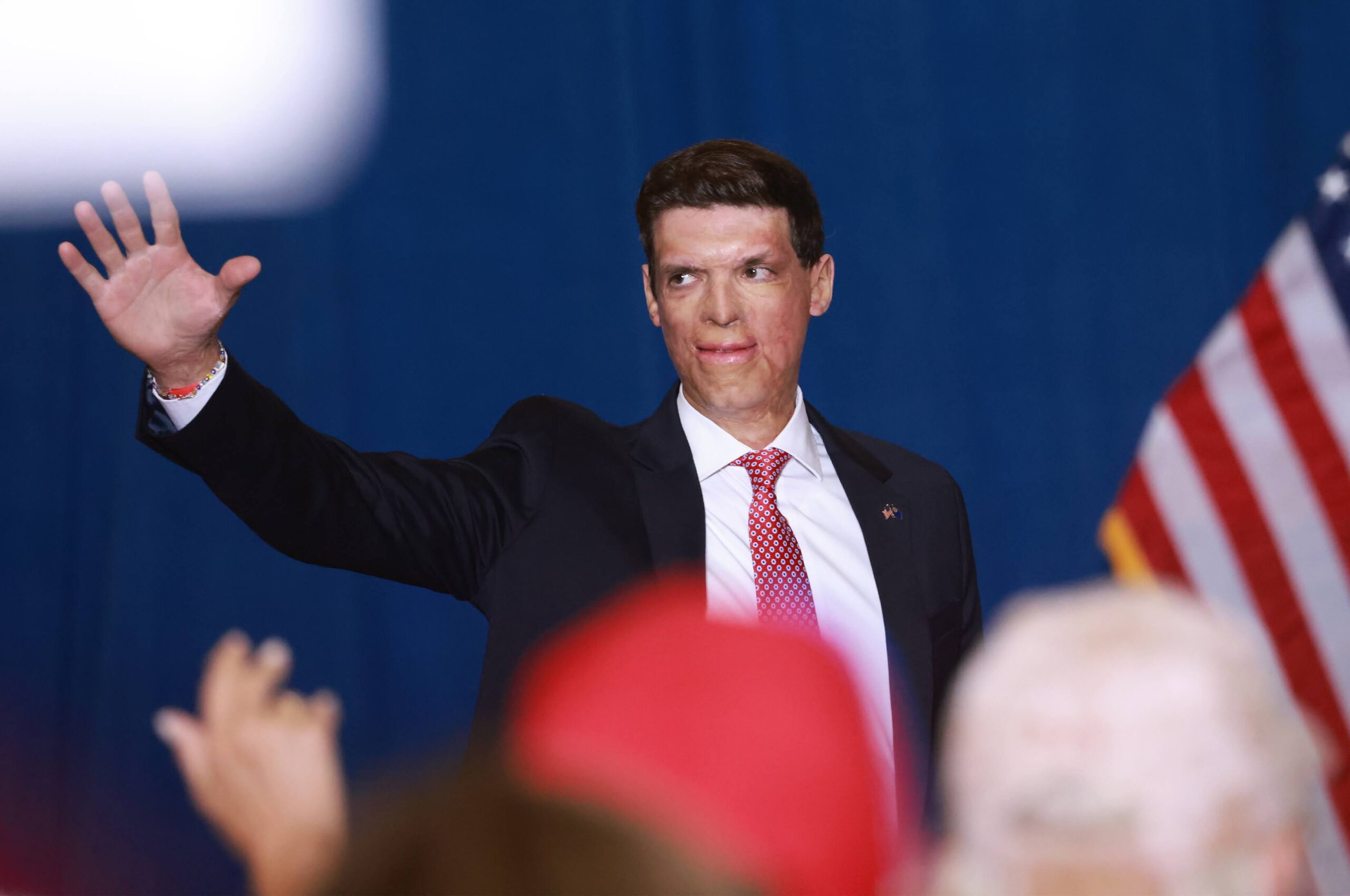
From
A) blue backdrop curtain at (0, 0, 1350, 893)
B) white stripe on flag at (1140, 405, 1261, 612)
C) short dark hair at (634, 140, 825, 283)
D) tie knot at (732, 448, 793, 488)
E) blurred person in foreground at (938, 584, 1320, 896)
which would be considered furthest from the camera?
blue backdrop curtain at (0, 0, 1350, 893)

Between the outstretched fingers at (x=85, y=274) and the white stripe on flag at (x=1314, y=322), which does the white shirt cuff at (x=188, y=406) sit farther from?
the white stripe on flag at (x=1314, y=322)

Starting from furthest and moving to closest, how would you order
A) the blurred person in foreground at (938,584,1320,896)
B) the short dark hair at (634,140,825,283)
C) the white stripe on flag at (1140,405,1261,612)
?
the white stripe on flag at (1140,405,1261,612), the short dark hair at (634,140,825,283), the blurred person in foreground at (938,584,1320,896)

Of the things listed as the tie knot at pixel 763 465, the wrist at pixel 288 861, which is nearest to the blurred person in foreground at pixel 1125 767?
the wrist at pixel 288 861

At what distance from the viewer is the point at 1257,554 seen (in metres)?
2.29

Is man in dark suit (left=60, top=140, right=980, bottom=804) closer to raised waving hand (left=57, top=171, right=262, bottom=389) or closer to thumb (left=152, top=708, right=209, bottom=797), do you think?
raised waving hand (left=57, top=171, right=262, bottom=389)

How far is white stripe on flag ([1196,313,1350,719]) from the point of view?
2221mm

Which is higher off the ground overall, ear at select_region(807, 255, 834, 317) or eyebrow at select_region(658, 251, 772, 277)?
eyebrow at select_region(658, 251, 772, 277)

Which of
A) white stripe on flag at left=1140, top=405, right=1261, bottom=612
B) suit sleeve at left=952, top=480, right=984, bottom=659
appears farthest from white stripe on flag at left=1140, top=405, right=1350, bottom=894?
suit sleeve at left=952, top=480, right=984, bottom=659

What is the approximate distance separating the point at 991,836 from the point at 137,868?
2564 mm

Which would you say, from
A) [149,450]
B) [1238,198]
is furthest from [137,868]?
[1238,198]

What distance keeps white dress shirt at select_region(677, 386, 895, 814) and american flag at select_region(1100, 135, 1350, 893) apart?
0.59 m

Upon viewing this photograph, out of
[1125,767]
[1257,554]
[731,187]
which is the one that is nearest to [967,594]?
[1257,554]

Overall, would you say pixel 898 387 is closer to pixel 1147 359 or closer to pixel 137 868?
pixel 1147 359

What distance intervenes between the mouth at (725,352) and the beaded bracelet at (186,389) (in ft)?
2.61
